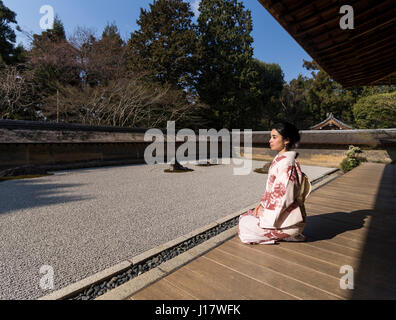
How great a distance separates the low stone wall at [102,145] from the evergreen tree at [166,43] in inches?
293

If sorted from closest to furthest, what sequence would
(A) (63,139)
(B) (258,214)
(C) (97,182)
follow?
(B) (258,214)
(C) (97,182)
(A) (63,139)

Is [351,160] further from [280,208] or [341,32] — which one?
[280,208]

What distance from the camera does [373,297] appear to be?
128 cm

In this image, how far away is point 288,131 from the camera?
181 cm

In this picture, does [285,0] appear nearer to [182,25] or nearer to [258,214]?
[258,214]

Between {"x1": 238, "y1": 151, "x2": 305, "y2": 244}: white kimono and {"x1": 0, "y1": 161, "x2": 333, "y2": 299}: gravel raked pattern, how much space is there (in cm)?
130

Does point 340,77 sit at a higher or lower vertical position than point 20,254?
higher

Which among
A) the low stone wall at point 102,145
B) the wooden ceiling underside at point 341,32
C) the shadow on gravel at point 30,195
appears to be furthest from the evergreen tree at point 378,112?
the shadow on gravel at point 30,195

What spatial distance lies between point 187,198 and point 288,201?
319cm

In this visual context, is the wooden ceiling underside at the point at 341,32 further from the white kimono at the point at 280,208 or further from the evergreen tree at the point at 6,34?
the evergreen tree at the point at 6,34

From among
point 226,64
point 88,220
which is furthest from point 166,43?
point 88,220

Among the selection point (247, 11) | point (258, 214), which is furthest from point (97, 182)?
point (247, 11)

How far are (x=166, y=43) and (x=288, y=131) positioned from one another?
17945mm

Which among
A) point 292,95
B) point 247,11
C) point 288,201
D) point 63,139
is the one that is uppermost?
point 247,11
